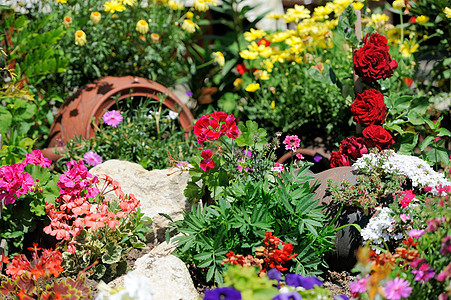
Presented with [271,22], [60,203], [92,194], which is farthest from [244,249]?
[271,22]

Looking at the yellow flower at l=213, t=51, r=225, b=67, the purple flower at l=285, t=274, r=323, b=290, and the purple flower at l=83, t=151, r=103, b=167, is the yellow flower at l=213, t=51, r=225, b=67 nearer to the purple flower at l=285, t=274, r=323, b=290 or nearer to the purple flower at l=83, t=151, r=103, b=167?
the purple flower at l=83, t=151, r=103, b=167

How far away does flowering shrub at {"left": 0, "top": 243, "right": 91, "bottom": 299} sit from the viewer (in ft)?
6.84

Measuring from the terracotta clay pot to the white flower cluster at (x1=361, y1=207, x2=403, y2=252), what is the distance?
72.0 inches

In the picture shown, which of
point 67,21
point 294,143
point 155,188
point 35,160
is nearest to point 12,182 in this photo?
point 35,160

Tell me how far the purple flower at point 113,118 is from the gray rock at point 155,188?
50 cm

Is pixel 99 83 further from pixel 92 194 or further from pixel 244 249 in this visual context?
pixel 244 249

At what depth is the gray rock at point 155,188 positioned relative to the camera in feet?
9.53

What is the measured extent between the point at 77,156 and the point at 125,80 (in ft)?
2.59

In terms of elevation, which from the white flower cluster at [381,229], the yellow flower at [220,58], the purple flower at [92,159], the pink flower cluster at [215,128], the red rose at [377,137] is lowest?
the white flower cluster at [381,229]

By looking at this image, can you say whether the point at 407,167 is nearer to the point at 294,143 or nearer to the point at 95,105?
the point at 294,143

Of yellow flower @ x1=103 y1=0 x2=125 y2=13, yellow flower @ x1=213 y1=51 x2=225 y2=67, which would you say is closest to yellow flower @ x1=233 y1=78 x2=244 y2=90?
yellow flower @ x1=213 y1=51 x2=225 y2=67

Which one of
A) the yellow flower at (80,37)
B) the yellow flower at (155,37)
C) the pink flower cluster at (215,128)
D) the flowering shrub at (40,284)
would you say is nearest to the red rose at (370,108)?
the pink flower cluster at (215,128)

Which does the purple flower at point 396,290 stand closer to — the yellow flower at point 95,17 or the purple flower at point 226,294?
the purple flower at point 226,294

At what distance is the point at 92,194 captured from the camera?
2.61 meters
